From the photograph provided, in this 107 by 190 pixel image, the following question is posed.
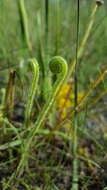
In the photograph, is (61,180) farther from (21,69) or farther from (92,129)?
(21,69)

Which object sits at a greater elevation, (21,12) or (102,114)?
(21,12)

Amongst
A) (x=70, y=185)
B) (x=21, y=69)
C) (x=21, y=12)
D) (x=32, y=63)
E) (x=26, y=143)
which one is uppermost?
(x=21, y=12)

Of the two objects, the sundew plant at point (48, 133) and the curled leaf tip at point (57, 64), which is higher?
the curled leaf tip at point (57, 64)

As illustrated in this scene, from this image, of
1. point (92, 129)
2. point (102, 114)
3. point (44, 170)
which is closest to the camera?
point (44, 170)

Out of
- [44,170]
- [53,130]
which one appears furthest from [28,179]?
[53,130]

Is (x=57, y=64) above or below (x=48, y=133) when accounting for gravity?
above

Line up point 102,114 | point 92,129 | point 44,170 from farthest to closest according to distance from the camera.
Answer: point 102,114 < point 92,129 < point 44,170

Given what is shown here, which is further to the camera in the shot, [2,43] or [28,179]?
[2,43]

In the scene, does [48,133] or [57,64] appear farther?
[48,133]

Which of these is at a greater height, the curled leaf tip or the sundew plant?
the curled leaf tip

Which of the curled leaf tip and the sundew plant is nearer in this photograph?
the curled leaf tip

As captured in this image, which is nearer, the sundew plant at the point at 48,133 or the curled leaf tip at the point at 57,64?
the curled leaf tip at the point at 57,64
